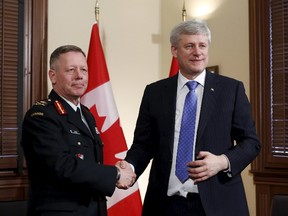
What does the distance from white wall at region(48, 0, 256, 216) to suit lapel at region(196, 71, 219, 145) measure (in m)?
1.36

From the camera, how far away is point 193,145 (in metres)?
1.80

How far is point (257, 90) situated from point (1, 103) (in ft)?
6.00

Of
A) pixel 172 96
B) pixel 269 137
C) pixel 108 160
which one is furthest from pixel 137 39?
pixel 172 96

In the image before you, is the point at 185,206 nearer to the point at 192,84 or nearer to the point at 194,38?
the point at 192,84

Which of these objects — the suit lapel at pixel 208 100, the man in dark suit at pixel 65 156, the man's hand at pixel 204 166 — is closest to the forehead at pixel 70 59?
the man in dark suit at pixel 65 156

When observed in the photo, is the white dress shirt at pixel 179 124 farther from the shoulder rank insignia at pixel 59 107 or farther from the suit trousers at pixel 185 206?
the shoulder rank insignia at pixel 59 107

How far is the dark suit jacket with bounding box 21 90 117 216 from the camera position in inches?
68.1

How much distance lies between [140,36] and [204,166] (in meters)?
2.41

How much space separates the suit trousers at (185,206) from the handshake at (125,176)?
23 centimetres

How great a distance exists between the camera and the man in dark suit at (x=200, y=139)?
1731 millimetres

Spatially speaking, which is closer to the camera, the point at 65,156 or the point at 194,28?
the point at 65,156

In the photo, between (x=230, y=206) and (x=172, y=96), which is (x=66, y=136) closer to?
(x=172, y=96)

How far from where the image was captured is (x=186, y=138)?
1.81m

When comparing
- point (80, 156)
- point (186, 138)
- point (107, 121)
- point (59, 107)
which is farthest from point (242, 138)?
point (107, 121)
